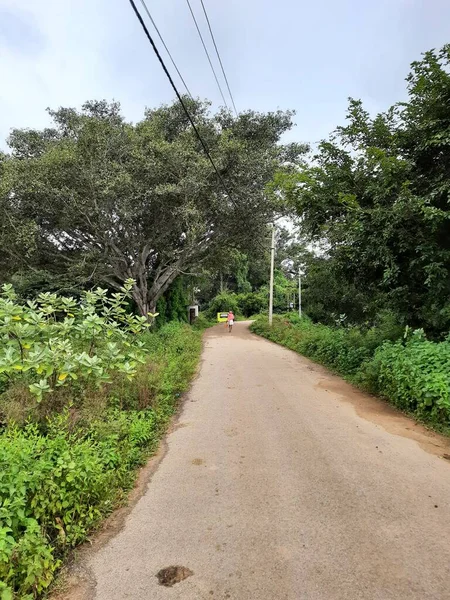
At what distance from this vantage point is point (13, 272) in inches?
707

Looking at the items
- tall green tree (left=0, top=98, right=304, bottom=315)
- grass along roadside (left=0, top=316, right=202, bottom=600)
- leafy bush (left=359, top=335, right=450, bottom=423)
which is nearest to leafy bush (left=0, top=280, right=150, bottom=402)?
grass along roadside (left=0, top=316, right=202, bottom=600)

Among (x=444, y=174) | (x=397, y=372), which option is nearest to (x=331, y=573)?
(x=397, y=372)

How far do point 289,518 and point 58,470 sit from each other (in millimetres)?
2011

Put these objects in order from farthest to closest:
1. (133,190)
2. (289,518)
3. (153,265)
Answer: (153,265)
(133,190)
(289,518)

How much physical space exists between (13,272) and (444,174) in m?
18.7

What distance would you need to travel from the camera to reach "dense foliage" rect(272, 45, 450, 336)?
21.7 feet

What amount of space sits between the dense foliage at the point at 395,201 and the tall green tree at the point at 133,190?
20.4 ft

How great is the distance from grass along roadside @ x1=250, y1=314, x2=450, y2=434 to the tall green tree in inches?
309

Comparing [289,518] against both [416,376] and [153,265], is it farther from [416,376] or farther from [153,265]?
[153,265]

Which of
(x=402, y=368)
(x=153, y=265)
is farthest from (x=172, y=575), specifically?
(x=153, y=265)

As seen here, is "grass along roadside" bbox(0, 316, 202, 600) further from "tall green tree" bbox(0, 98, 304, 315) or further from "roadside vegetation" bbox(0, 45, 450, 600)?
"tall green tree" bbox(0, 98, 304, 315)

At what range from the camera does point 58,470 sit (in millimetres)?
2916

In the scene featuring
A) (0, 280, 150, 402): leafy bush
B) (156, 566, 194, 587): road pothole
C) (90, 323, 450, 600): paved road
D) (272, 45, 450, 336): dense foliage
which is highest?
(272, 45, 450, 336): dense foliage

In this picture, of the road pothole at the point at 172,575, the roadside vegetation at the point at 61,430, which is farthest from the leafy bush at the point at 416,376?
the road pothole at the point at 172,575
